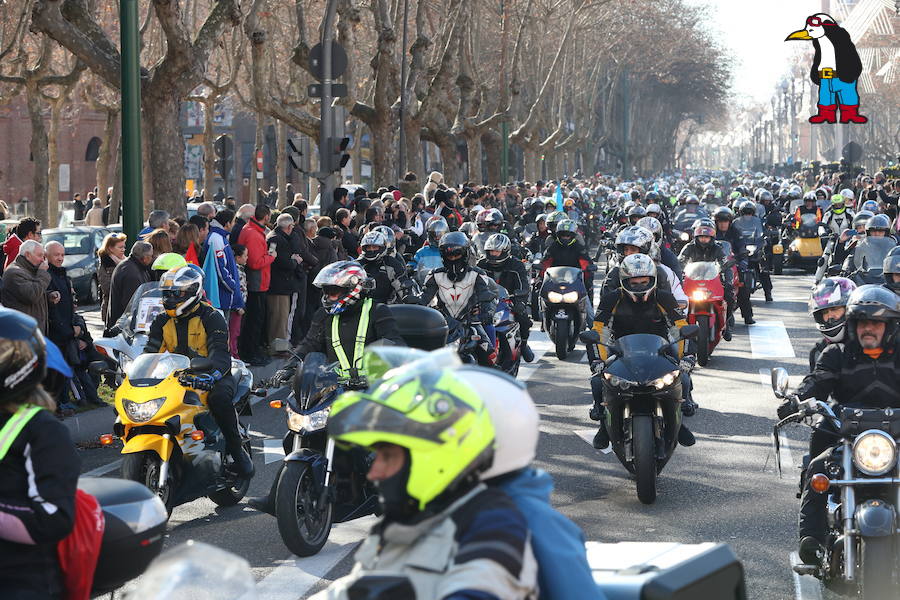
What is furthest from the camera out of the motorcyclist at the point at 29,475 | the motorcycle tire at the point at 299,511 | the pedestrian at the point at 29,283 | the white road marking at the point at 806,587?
the pedestrian at the point at 29,283

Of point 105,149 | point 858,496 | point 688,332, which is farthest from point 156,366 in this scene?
point 105,149

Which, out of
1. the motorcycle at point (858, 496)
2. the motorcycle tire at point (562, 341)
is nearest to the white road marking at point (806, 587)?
the motorcycle at point (858, 496)

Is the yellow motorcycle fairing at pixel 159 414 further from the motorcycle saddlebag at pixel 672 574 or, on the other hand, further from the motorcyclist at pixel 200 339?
the motorcycle saddlebag at pixel 672 574

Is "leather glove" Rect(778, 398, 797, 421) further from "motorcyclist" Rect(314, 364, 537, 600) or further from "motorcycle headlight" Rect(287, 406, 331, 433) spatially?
→ "motorcyclist" Rect(314, 364, 537, 600)

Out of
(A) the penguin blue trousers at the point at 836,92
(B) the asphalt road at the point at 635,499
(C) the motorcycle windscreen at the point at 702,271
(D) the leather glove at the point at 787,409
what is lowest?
(B) the asphalt road at the point at 635,499

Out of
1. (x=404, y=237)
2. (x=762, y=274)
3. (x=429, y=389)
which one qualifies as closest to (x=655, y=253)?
(x=404, y=237)

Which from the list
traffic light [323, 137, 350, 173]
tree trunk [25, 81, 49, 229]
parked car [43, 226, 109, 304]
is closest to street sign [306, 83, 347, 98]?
traffic light [323, 137, 350, 173]

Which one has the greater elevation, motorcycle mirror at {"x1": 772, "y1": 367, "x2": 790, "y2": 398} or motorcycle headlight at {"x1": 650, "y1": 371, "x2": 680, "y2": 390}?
motorcycle mirror at {"x1": 772, "y1": 367, "x2": 790, "y2": 398}

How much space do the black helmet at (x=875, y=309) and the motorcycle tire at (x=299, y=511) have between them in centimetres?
288

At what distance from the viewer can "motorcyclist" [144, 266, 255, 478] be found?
8.76 meters

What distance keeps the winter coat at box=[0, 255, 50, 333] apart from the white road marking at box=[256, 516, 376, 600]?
428 cm

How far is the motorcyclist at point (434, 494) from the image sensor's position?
9.66 ft

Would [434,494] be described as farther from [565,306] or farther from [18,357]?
[565,306]

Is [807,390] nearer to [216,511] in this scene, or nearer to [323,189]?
[216,511]
